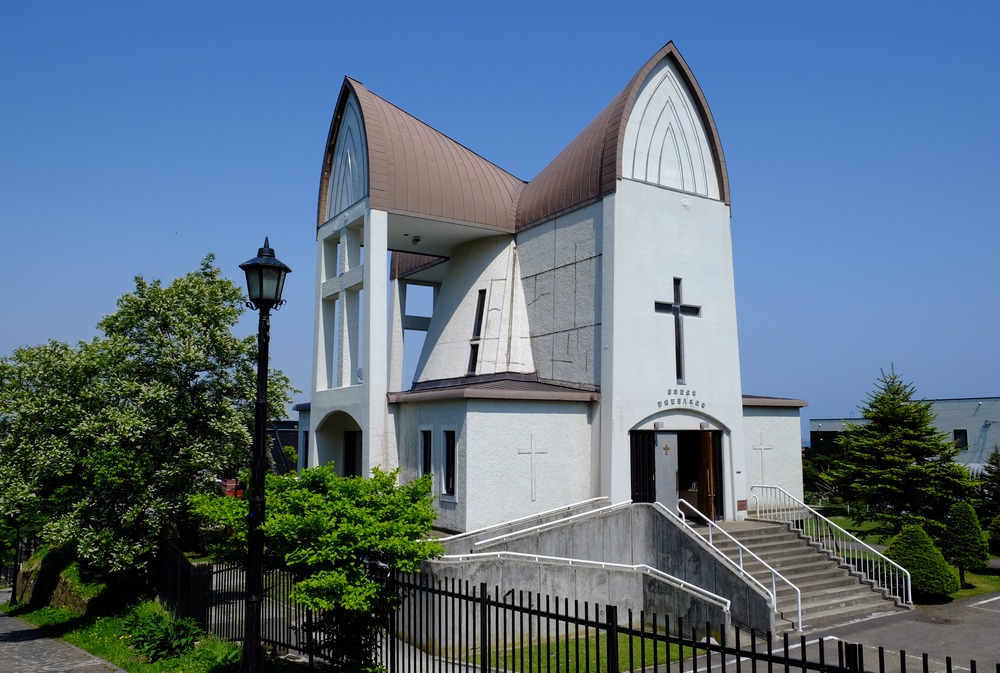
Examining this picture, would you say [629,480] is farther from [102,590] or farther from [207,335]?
[102,590]

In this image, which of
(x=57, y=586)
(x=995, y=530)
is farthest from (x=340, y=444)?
(x=995, y=530)

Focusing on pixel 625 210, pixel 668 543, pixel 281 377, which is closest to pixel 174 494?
pixel 281 377

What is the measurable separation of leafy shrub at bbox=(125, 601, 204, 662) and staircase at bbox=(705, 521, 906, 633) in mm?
10745

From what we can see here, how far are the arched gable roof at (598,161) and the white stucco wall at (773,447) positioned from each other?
628 cm

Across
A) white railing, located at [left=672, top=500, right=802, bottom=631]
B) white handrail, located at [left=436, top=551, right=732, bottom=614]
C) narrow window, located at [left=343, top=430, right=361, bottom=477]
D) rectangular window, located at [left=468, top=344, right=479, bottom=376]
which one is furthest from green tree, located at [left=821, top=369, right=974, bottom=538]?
narrow window, located at [left=343, top=430, right=361, bottom=477]

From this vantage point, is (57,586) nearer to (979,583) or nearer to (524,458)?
(524,458)

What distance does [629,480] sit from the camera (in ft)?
61.1

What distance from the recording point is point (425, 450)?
18.8 metres

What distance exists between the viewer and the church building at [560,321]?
18.3 meters

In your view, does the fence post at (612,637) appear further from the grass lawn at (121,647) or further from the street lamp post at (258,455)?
the grass lawn at (121,647)

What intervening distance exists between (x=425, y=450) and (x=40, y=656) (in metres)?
8.78

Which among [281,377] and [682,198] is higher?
[682,198]

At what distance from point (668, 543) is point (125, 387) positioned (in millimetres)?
12587

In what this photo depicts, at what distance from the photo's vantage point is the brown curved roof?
69.4 ft
